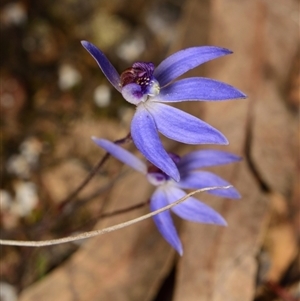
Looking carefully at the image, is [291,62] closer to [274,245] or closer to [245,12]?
[245,12]

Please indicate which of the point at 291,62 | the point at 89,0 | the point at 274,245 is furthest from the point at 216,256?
the point at 89,0

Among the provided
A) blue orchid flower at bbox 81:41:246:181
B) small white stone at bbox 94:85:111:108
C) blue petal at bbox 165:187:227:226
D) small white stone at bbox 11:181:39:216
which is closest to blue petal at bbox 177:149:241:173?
blue petal at bbox 165:187:227:226

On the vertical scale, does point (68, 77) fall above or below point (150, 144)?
below

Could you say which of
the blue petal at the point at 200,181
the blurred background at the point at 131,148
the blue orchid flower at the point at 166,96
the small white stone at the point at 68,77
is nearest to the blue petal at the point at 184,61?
the blue orchid flower at the point at 166,96

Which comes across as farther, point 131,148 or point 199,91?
point 131,148

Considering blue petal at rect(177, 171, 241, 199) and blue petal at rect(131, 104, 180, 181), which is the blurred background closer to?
blue petal at rect(177, 171, 241, 199)

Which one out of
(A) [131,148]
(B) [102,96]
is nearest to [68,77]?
(B) [102,96]

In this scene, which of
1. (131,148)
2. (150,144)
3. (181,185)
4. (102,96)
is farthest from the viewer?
(102,96)

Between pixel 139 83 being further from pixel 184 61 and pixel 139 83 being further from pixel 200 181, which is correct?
pixel 200 181

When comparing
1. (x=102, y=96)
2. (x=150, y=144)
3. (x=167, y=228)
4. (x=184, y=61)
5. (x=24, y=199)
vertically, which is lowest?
(x=24, y=199)
